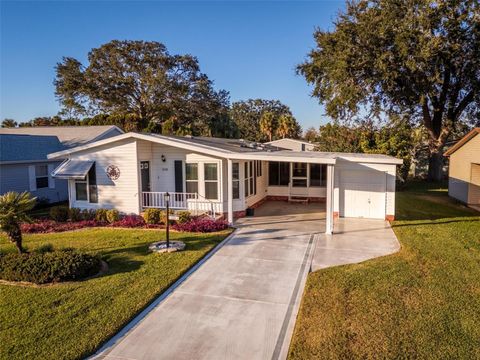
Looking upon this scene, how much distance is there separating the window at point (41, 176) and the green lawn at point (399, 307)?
1593 cm

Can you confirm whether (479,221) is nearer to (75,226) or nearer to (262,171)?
(262,171)

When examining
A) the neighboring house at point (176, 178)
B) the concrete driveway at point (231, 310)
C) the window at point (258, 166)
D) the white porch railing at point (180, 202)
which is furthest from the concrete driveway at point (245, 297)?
the window at point (258, 166)

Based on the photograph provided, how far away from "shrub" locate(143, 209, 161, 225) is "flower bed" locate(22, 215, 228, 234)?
0.19m

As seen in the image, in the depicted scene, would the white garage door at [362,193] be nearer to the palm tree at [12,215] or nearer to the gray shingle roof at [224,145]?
the gray shingle roof at [224,145]

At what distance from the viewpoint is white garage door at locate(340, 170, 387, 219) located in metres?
13.5

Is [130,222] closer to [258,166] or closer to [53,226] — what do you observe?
[53,226]

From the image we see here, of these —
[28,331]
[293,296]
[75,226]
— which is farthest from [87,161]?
[293,296]

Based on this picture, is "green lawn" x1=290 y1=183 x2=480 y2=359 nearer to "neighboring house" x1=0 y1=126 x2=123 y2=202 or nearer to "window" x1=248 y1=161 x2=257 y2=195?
"window" x1=248 y1=161 x2=257 y2=195

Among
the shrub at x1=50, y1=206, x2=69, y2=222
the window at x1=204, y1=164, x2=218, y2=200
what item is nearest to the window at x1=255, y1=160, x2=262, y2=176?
the window at x1=204, y1=164, x2=218, y2=200

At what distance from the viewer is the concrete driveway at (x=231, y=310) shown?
16.1 feet

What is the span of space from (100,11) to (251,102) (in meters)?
58.4

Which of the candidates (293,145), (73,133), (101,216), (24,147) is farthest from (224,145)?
(73,133)

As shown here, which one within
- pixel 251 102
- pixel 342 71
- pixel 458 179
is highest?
pixel 251 102

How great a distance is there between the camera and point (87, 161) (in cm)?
1383
